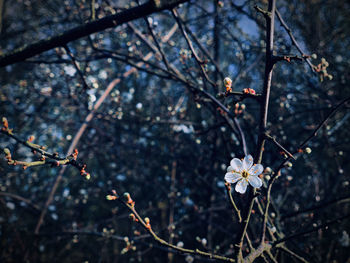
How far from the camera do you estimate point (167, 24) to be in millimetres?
5758

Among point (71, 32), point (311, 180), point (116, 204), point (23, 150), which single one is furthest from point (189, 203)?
point (23, 150)

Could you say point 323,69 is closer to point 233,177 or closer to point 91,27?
point 233,177

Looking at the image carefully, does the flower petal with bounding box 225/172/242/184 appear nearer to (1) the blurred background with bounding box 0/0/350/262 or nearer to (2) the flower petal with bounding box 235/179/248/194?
(2) the flower petal with bounding box 235/179/248/194

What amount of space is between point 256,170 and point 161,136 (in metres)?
3.10

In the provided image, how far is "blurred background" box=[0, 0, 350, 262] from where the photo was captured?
3.30m

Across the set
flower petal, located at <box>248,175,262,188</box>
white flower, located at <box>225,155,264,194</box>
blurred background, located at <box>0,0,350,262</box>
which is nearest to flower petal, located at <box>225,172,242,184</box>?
white flower, located at <box>225,155,264,194</box>

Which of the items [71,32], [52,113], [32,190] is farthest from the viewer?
[52,113]

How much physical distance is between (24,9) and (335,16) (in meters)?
7.76

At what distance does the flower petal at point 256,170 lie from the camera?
128cm

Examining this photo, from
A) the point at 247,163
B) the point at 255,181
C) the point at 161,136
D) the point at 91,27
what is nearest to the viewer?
the point at 255,181

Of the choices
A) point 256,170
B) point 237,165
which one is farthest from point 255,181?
point 237,165

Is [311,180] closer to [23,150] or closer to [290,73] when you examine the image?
[290,73]

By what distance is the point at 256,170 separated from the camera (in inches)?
51.1

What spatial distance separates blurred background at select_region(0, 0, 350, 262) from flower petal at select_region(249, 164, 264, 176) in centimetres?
179
